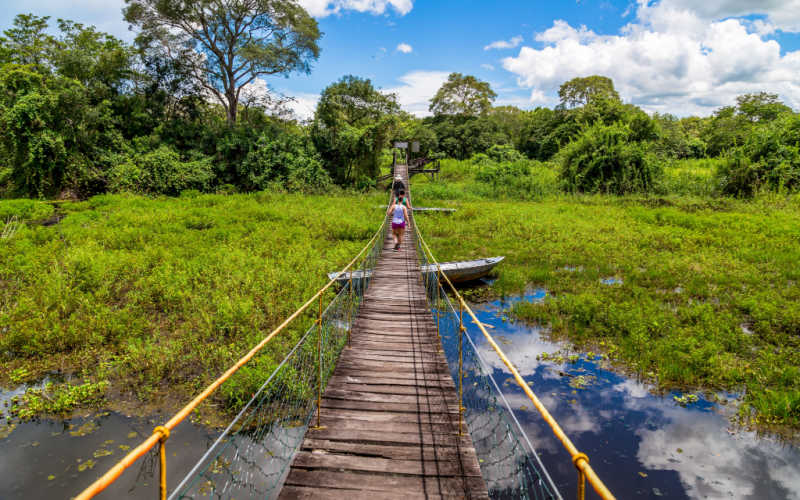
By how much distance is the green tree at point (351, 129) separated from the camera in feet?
80.3

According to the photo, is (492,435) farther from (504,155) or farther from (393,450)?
(504,155)

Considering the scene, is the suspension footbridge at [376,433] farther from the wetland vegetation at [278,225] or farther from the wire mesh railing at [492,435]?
the wetland vegetation at [278,225]

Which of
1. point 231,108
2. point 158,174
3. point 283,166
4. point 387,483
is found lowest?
point 387,483

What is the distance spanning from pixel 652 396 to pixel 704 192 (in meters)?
20.6

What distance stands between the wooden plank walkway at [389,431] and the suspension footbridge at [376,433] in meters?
0.01

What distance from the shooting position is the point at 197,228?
1320 centimetres

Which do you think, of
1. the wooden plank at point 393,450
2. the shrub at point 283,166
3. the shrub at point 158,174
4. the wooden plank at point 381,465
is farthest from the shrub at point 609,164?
the wooden plank at point 381,465

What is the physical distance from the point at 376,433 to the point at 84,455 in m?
3.66

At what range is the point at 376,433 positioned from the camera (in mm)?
3521

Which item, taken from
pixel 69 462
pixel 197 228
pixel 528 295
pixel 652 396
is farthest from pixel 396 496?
pixel 197 228

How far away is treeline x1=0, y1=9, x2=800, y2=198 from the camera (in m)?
18.0

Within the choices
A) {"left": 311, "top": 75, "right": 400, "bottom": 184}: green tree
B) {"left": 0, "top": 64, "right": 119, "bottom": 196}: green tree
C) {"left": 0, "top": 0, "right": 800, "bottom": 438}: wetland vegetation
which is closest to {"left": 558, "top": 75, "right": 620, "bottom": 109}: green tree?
{"left": 0, "top": 0, "right": 800, "bottom": 438}: wetland vegetation

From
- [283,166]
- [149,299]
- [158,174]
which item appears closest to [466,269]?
[149,299]

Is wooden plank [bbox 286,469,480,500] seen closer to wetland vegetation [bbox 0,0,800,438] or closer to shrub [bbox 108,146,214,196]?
wetland vegetation [bbox 0,0,800,438]
